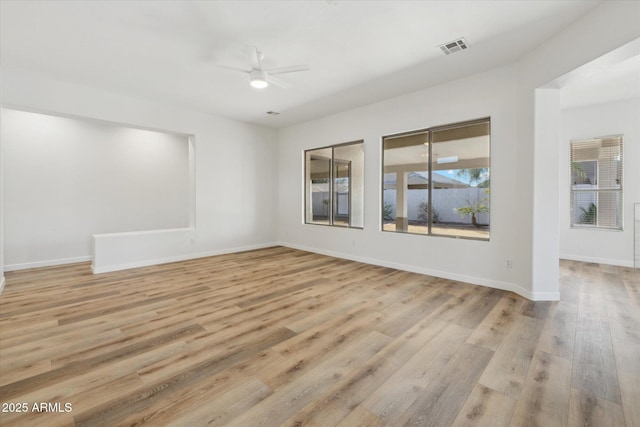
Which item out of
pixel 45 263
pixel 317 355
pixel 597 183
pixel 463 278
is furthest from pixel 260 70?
pixel 597 183

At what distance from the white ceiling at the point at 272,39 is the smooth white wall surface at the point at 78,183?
180 cm

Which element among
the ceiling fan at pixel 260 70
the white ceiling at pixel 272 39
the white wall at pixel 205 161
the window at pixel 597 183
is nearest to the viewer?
the white ceiling at pixel 272 39

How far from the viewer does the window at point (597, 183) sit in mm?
5281

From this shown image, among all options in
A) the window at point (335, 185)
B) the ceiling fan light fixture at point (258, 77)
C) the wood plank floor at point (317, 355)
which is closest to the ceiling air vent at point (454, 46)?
the ceiling fan light fixture at point (258, 77)

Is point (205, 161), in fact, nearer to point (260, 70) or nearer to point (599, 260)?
point (260, 70)

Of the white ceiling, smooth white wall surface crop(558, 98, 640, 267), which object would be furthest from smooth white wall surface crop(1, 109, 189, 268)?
smooth white wall surface crop(558, 98, 640, 267)

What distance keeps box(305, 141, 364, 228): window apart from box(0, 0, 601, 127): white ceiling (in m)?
1.72

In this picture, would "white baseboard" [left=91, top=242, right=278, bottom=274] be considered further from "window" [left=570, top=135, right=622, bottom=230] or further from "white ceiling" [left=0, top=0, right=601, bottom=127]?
"window" [left=570, top=135, right=622, bottom=230]

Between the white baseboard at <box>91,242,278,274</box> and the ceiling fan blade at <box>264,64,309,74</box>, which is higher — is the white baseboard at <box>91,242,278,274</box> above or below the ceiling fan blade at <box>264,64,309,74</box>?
below

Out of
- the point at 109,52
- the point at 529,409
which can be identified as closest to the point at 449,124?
the point at 529,409

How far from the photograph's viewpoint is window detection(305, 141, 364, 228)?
19.8ft

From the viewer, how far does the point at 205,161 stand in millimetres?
6125

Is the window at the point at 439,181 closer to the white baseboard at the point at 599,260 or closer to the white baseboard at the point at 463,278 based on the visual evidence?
the white baseboard at the point at 463,278

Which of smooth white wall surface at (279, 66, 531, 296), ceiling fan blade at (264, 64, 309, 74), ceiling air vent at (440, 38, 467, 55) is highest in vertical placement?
ceiling air vent at (440, 38, 467, 55)
